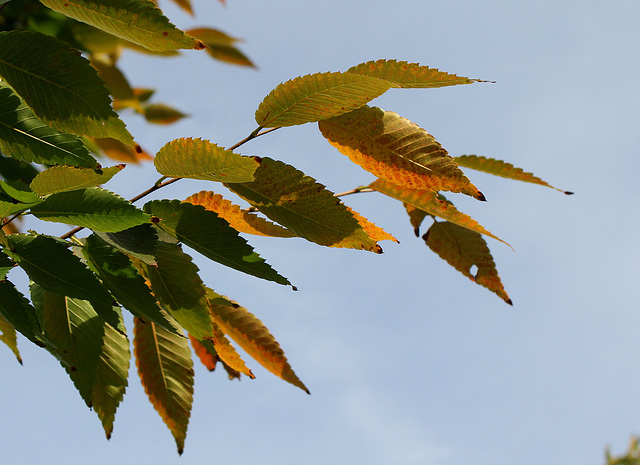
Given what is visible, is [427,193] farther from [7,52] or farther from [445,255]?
[7,52]

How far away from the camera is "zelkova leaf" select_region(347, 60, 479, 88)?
2.51ft

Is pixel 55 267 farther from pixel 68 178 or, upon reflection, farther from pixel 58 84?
pixel 58 84

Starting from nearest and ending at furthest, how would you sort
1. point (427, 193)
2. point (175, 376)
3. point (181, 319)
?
point (181, 319)
point (427, 193)
point (175, 376)

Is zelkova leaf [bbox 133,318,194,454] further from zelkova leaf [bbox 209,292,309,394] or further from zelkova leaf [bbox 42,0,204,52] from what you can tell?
zelkova leaf [bbox 42,0,204,52]

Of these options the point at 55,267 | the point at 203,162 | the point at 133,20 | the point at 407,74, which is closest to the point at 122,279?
the point at 55,267

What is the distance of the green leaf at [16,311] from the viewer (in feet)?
2.45

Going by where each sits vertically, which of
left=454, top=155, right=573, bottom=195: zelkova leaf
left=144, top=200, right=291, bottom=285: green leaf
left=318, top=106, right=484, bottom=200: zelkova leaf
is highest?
left=454, top=155, right=573, bottom=195: zelkova leaf

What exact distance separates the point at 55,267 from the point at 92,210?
9 centimetres

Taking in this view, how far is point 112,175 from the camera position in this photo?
733 millimetres

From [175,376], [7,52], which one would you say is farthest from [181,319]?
[7,52]

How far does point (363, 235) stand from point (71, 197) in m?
0.40

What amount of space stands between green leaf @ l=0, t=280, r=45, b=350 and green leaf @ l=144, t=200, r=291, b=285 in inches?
8.1

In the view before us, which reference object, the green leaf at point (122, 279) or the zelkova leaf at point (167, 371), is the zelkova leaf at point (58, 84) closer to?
the green leaf at point (122, 279)

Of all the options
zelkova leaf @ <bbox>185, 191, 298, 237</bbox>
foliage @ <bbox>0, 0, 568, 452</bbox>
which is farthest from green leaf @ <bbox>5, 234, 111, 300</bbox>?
zelkova leaf @ <bbox>185, 191, 298, 237</bbox>
